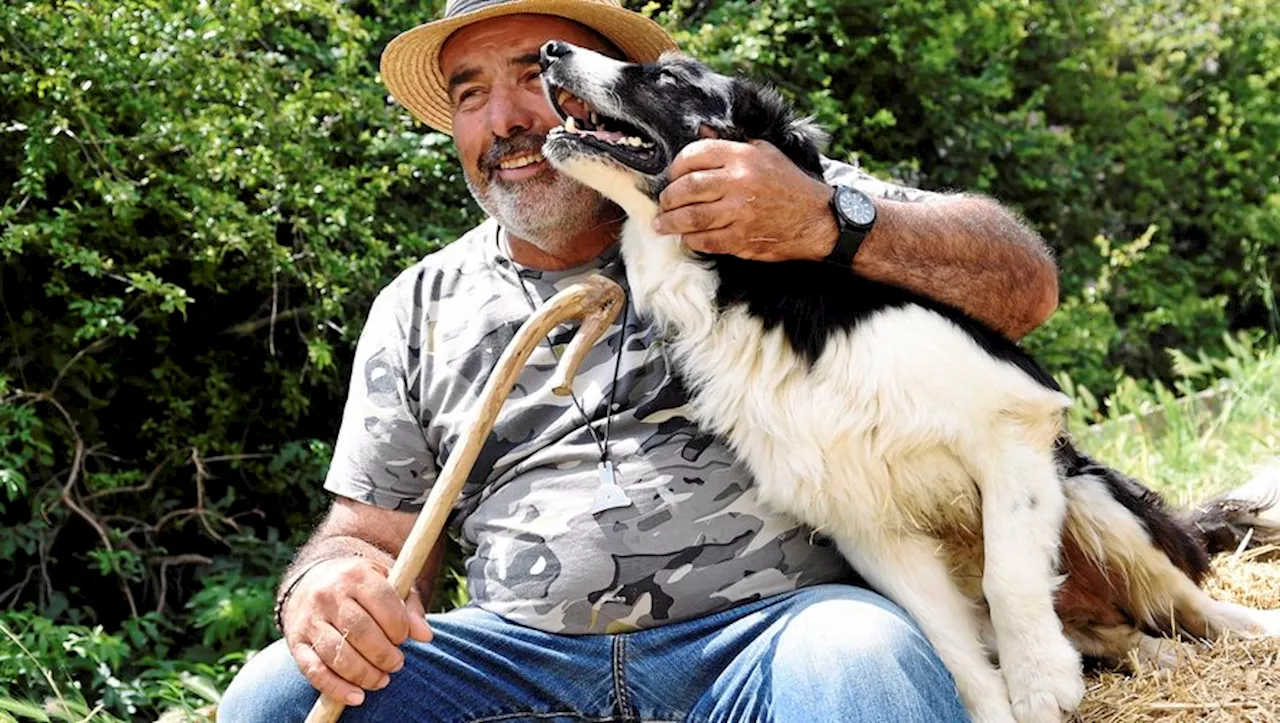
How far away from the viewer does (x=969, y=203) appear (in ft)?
8.32

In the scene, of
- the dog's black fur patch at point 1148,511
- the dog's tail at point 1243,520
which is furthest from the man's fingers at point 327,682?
the dog's tail at point 1243,520

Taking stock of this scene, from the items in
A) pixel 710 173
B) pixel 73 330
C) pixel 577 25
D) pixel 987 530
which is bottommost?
pixel 73 330

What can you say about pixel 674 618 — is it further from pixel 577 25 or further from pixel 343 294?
pixel 343 294

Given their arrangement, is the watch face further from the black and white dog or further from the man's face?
the man's face

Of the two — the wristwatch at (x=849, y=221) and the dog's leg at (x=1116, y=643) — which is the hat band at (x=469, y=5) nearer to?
the wristwatch at (x=849, y=221)

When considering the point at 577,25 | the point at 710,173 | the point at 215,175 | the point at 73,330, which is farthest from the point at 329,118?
the point at 710,173

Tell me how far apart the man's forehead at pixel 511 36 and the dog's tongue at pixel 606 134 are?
0.29 meters

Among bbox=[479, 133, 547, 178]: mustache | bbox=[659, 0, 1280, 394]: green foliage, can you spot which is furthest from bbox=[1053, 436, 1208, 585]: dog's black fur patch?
bbox=[659, 0, 1280, 394]: green foliage

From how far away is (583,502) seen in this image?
7.97 feet

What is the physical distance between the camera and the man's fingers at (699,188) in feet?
7.52

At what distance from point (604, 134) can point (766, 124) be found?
1.01 ft

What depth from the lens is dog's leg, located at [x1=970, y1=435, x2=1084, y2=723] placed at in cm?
237

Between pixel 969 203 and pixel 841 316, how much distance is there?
37 cm

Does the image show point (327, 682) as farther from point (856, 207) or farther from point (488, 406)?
point (856, 207)
